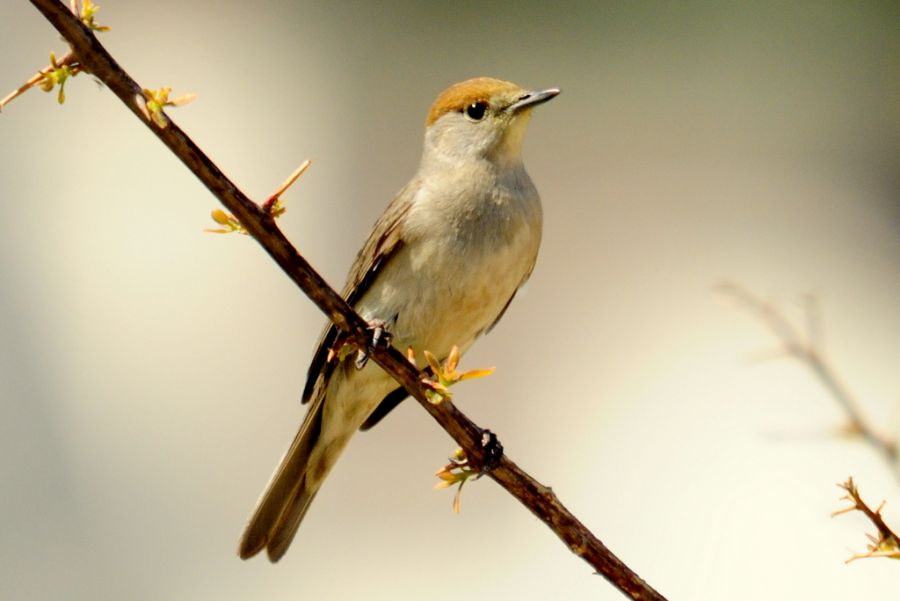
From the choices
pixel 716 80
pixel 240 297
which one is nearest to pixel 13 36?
pixel 240 297

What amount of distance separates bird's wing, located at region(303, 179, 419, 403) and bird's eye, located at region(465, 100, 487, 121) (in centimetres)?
40

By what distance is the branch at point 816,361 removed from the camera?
6.30 feet

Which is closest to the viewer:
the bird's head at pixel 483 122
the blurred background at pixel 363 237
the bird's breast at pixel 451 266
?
the bird's breast at pixel 451 266

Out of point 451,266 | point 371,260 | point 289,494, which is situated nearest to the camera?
point 451,266

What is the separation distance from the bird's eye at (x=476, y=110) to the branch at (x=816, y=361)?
5.33ft

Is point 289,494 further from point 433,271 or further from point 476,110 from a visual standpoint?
point 476,110

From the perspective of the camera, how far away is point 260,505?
3652 millimetres

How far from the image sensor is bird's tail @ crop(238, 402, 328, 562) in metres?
3.63

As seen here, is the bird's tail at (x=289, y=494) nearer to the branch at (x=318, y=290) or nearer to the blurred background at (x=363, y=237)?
the branch at (x=318, y=290)

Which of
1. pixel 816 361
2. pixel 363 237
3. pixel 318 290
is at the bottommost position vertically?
pixel 318 290

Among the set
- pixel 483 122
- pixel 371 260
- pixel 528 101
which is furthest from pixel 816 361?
pixel 483 122

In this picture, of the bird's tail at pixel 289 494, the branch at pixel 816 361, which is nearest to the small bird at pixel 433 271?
the bird's tail at pixel 289 494

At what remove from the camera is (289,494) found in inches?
149

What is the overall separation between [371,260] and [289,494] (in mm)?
805
